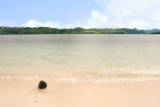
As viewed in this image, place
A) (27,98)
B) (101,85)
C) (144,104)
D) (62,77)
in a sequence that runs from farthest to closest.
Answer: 1. (62,77)
2. (101,85)
3. (27,98)
4. (144,104)

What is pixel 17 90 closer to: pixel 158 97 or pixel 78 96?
pixel 78 96

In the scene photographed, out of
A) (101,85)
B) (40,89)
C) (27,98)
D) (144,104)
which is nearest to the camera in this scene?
(144,104)

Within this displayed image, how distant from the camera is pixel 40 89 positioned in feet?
27.3

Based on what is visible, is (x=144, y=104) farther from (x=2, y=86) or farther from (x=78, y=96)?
(x=2, y=86)

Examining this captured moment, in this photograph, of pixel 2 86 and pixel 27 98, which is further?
pixel 2 86

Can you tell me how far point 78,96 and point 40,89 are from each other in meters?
1.99

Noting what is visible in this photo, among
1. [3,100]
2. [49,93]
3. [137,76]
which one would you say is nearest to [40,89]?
[49,93]

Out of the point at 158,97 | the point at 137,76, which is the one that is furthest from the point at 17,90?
the point at 137,76

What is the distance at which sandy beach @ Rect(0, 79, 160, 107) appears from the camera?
6621 mm

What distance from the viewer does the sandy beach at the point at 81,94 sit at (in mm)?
6621

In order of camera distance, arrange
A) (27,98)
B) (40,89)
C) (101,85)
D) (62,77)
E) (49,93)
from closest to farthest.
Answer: (27,98)
(49,93)
(40,89)
(101,85)
(62,77)

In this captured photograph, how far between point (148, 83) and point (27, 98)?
5943 mm

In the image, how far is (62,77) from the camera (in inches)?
426

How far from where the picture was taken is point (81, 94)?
762 centimetres
